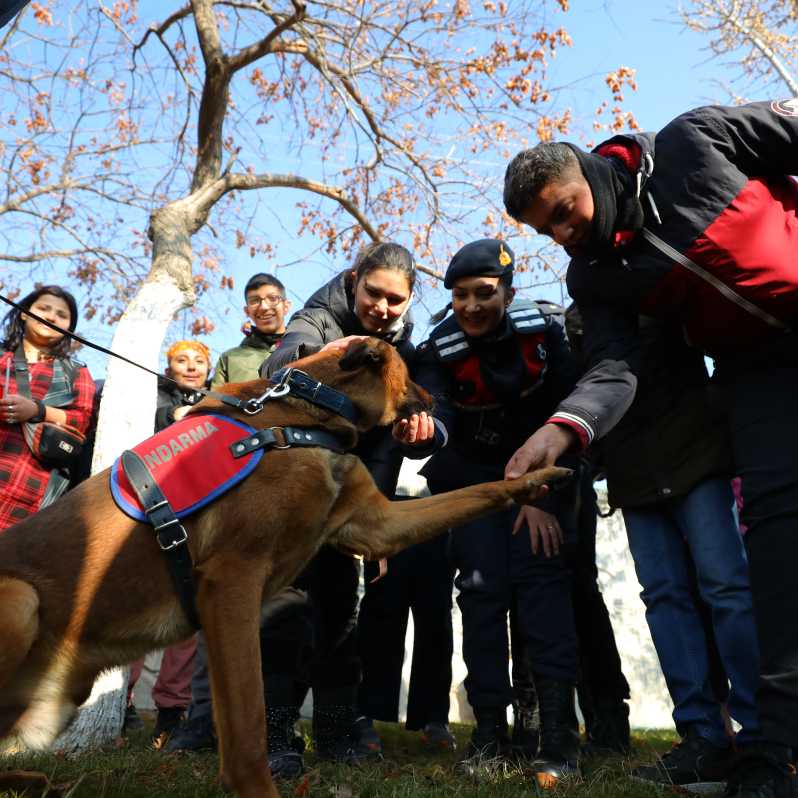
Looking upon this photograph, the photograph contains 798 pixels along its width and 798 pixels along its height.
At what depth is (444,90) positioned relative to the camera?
1121cm

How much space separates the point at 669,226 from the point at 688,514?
1.35m

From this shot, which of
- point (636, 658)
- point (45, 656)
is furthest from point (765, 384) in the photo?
point (636, 658)

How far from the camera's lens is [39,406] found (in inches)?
212

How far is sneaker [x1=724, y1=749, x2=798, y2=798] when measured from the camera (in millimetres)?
2680

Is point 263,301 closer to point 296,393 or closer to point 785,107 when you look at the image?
point 296,393

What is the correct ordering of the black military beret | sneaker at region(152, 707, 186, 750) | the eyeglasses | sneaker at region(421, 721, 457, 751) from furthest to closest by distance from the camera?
the eyeglasses, sneaker at region(152, 707, 186, 750), sneaker at region(421, 721, 457, 751), the black military beret

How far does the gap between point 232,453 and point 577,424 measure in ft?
4.42

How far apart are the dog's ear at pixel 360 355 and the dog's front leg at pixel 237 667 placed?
1004 mm

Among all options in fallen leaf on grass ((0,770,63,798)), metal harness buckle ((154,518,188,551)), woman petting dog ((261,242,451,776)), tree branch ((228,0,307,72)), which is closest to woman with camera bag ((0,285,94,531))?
woman petting dog ((261,242,451,776))

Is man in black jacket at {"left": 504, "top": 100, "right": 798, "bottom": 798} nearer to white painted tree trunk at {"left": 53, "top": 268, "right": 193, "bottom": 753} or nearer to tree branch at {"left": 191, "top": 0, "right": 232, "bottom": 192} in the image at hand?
white painted tree trunk at {"left": 53, "top": 268, "right": 193, "bottom": 753}

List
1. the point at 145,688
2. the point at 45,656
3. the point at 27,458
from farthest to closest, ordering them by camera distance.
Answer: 1. the point at 145,688
2. the point at 27,458
3. the point at 45,656

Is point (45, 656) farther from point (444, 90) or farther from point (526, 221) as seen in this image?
point (444, 90)

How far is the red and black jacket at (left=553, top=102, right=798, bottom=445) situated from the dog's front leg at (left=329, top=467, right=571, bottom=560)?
0.44 metres

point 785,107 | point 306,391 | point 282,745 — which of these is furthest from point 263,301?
point 785,107
